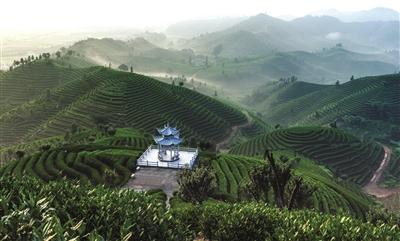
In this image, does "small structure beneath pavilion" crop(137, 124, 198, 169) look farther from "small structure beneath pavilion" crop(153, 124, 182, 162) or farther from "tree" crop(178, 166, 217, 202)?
"tree" crop(178, 166, 217, 202)

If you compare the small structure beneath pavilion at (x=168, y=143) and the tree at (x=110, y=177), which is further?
the small structure beneath pavilion at (x=168, y=143)

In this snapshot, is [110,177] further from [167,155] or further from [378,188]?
[378,188]

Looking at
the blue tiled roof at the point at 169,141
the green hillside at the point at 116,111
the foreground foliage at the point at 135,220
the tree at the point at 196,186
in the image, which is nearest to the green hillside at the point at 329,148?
the green hillside at the point at 116,111

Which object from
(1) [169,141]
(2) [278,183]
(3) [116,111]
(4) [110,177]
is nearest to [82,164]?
(4) [110,177]

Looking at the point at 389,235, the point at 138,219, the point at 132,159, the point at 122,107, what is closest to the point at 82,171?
the point at 132,159

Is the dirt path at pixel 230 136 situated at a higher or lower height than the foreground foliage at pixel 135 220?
lower

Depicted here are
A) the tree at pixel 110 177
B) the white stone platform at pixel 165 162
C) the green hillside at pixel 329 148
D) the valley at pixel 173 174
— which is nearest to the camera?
the valley at pixel 173 174

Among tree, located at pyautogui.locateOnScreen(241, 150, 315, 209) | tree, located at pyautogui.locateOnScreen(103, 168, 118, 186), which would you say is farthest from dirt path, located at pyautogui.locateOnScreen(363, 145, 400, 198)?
tree, located at pyautogui.locateOnScreen(103, 168, 118, 186)

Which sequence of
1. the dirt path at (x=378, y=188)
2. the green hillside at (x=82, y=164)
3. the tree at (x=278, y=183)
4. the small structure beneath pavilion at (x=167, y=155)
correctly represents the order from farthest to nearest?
1. the dirt path at (x=378, y=188)
2. the small structure beneath pavilion at (x=167, y=155)
3. the green hillside at (x=82, y=164)
4. the tree at (x=278, y=183)

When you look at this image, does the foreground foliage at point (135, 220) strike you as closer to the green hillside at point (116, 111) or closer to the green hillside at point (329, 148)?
the green hillside at point (116, 111)
